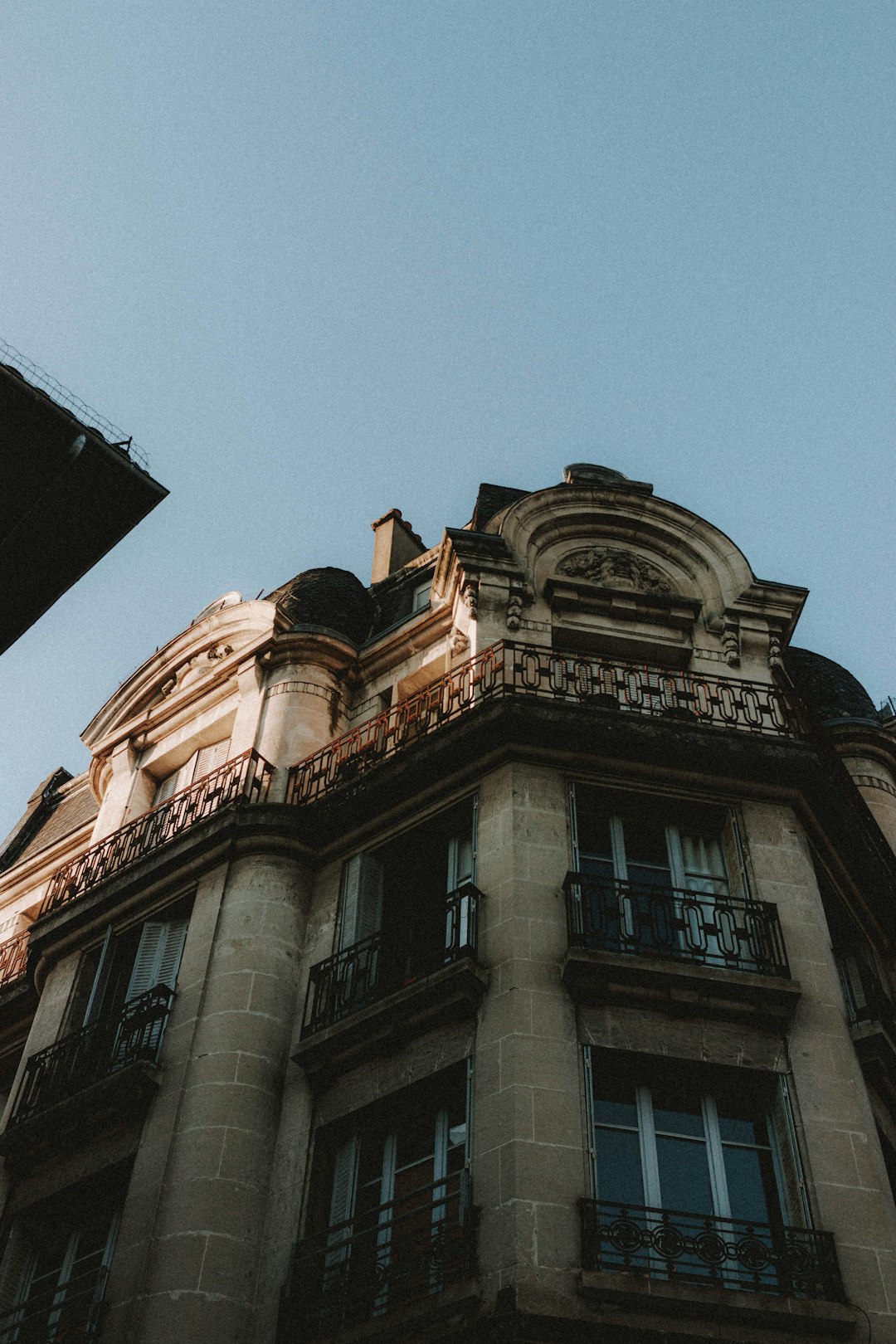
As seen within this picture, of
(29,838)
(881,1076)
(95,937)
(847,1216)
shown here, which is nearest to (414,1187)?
(847,1216)

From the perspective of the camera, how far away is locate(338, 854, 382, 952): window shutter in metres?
14.3

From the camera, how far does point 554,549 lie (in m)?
19.0

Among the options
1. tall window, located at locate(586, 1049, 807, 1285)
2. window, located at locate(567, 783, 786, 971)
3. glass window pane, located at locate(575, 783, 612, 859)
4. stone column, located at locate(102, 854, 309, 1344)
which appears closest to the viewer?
tall window, located at locate(586, 1049, 807, 1285)

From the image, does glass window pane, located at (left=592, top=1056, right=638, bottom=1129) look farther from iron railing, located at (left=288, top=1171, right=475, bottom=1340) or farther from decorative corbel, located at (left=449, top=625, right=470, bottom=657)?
decorative corbel, located at (left=449, top=625, right=470, bottom=657)

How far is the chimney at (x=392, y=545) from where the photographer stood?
941 inches

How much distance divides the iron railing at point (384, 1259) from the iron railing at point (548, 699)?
208 inches

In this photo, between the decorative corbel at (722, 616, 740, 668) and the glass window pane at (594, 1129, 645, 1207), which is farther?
the decorative corbel at (722, 616, 740, 668)

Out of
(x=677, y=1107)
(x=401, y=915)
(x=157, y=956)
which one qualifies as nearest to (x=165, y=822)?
(x=157, y=956)

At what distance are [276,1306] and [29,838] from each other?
51.8ft

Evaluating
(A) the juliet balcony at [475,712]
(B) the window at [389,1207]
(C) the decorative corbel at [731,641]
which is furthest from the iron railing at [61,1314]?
(C) the decorative corbel at [731,641]

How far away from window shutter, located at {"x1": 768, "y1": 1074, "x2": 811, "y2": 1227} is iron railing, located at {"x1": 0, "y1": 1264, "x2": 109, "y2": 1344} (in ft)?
19.3

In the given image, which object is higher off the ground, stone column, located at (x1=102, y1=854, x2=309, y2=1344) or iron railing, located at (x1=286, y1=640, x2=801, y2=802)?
iron railing, located at (x1=286, y1=640, x2=801, y2=802)

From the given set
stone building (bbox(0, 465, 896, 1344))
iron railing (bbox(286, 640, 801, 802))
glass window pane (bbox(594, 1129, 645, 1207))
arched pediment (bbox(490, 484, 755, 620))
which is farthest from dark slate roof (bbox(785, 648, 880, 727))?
glass window pane (bbox(594, 1129, 645, 1207))

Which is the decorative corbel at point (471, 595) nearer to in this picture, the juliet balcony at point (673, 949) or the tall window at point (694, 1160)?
the juliet balcony at point (673, 949)
